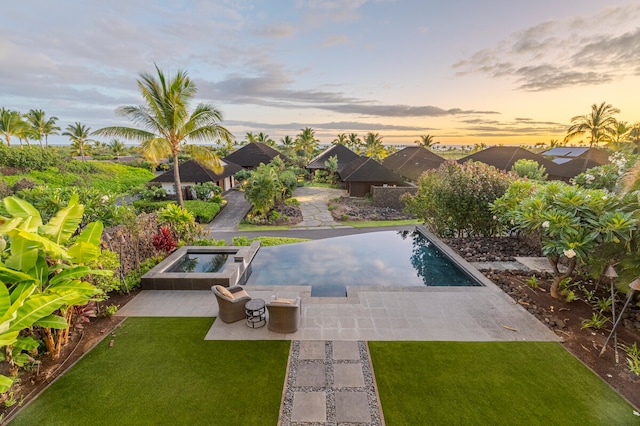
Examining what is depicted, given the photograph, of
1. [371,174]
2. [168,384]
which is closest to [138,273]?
[168,384]

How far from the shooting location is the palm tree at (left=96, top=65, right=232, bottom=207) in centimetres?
1526

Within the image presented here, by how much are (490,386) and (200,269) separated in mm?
8994

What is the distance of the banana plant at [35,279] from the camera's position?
343 centimetres

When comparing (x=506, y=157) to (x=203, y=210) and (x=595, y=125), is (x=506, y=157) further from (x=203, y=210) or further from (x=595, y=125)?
(x=203, y=210)

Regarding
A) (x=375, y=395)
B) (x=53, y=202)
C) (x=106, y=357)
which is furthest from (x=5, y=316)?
(x=53, y=202)

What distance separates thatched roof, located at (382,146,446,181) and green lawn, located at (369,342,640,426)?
1006 inches

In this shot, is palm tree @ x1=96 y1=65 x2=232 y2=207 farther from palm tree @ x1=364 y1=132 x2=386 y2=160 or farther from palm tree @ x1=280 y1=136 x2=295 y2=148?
palm tree @ x1=280 y1=136 x2=295 y2=148

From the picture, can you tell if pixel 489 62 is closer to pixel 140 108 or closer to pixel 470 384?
pixel 470 384

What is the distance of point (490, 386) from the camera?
16.0ft

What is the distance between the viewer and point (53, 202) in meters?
11.9

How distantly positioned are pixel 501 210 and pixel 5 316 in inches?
523

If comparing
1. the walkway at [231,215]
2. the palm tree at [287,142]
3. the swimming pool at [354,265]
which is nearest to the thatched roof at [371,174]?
the walkway at [231,215]

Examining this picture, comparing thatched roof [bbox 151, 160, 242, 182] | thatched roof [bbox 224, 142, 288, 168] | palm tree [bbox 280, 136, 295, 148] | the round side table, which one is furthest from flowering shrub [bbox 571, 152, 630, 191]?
palm tree [bbox 280, 136, 295, 148]

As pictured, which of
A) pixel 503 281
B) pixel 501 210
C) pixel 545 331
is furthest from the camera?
pixel 501 210
